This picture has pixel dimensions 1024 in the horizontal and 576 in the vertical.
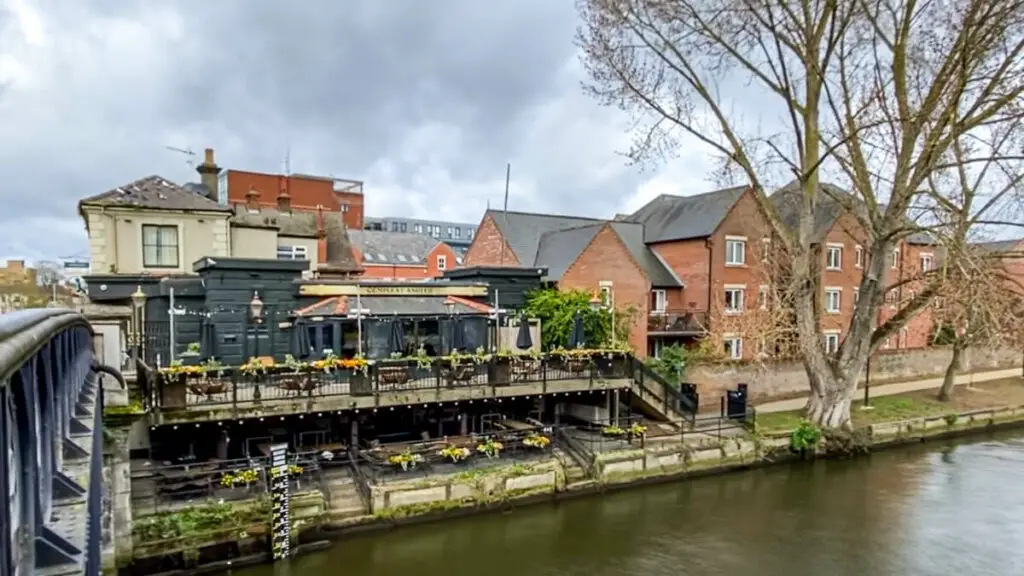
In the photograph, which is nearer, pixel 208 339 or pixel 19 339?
pixel 19 339

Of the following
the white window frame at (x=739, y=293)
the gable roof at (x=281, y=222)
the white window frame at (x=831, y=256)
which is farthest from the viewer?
the white window frame at (x=831, y=256)

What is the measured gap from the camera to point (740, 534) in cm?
1355

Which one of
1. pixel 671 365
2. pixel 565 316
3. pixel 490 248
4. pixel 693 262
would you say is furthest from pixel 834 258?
pixel 490 248

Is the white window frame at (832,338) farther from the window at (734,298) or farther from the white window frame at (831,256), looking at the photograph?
the window at (734,298)

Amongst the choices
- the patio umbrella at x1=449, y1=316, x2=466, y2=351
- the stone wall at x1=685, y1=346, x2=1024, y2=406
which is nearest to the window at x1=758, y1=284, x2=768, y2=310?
the stone wall at x1=685, y1=346, x2=1024, y2=406

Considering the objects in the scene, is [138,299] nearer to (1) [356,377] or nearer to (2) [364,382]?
(1) [356,377]

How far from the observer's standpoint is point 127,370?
511 inches

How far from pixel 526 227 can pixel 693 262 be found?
9.81 metres

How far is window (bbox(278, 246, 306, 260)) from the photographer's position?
25.4 m

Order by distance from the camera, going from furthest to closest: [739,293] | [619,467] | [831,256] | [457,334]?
1. [831,256]
2. [739,293]
3. [457,334]
4. [619,467]

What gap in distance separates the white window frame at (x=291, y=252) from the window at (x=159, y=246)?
506 cm

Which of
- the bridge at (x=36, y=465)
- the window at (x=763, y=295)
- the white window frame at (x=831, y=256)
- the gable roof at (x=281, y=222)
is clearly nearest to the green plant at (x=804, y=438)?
the window at (x=763, y=295)

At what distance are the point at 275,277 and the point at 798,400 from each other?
20267 mm

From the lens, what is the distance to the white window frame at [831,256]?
2941 centimetres
